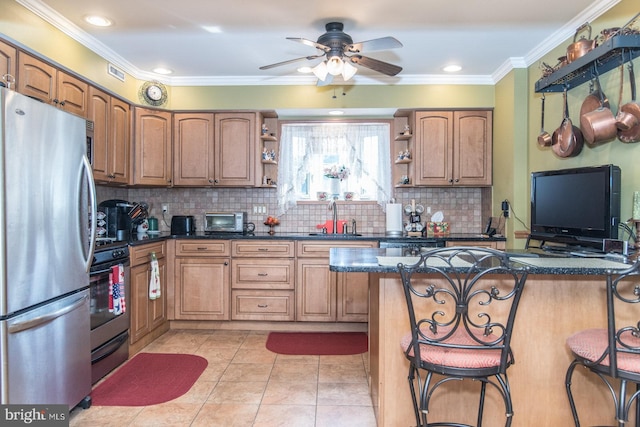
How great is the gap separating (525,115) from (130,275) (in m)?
3.67

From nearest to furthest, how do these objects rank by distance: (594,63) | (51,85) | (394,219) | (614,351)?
(614,351), (594,63), (51,85), (394,219)

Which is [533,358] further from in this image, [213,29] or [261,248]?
[213,29]

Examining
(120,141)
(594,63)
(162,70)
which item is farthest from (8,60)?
(594,63)

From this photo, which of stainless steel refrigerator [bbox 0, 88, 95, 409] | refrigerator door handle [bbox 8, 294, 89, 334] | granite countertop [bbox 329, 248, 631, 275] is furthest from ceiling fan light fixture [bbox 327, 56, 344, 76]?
refrigerator door handle [bbox 8, 294, 89, 334]

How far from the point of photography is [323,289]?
385cm

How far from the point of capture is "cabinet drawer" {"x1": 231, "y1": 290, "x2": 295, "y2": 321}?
3.86 metres

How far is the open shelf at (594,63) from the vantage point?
6.72ft

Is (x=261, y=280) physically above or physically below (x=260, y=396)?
above

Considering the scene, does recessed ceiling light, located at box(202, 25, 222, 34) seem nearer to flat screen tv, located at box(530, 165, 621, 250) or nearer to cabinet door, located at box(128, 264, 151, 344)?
cabinet door, located at box(128, 264, 151, 344)

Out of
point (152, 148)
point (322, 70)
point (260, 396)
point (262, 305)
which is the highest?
point (322, 70)

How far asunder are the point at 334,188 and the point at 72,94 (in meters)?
2.64

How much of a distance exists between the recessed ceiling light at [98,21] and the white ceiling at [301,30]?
0.15 feet

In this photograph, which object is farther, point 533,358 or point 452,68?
point 452,68

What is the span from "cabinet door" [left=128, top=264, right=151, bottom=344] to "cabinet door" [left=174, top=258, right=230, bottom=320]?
0.45 meters
